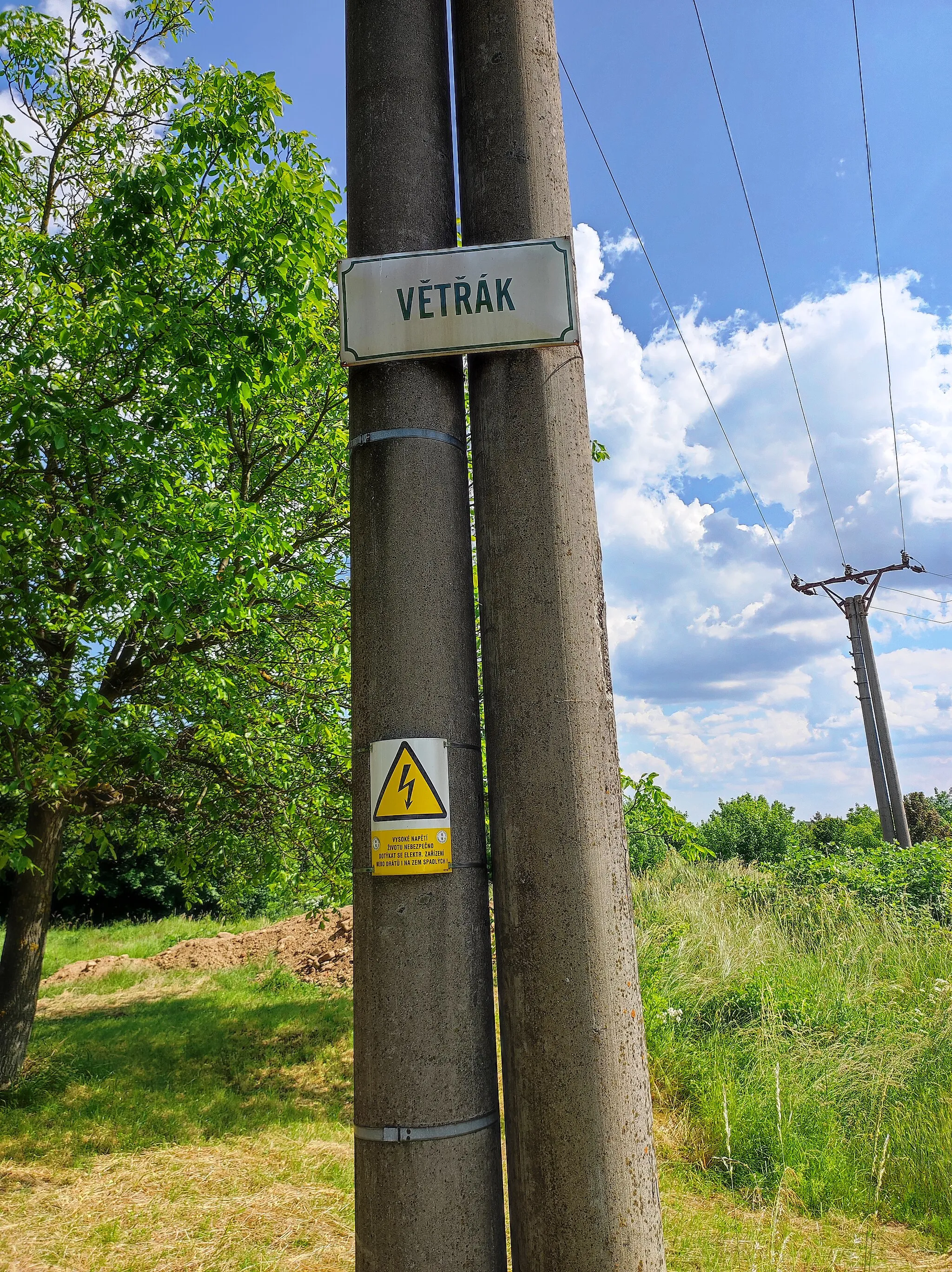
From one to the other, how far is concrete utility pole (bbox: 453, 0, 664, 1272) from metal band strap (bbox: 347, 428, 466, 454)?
100 mm

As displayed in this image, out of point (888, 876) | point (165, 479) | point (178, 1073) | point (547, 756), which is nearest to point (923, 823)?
point (888, 876)

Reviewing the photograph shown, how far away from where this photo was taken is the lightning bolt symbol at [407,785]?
74.5 inches

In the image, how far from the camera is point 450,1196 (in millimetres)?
1714

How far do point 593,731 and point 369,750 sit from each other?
0.53 metres

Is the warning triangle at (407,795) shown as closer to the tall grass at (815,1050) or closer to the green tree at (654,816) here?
the tall grass at (815,1050)

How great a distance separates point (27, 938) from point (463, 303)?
8.37m

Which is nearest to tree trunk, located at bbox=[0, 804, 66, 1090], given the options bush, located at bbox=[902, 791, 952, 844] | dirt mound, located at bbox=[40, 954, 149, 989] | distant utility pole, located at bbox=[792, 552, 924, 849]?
A: dirt mound, located at bbox=[40, 954, 149, 989]

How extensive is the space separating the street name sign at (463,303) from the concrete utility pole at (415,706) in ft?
0.25

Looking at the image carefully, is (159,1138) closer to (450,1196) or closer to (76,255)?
(450,1196)

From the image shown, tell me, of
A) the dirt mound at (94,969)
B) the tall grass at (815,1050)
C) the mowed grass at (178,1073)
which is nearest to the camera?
the tall grass at (815,1050)

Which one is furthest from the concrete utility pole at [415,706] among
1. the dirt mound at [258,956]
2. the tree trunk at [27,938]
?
the dirt mound at [258,956]

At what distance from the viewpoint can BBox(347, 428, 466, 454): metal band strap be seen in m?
2.12

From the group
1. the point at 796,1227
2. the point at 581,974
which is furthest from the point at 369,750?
the point at 796,1227

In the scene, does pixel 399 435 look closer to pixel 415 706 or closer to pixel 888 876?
pixel 415 706
